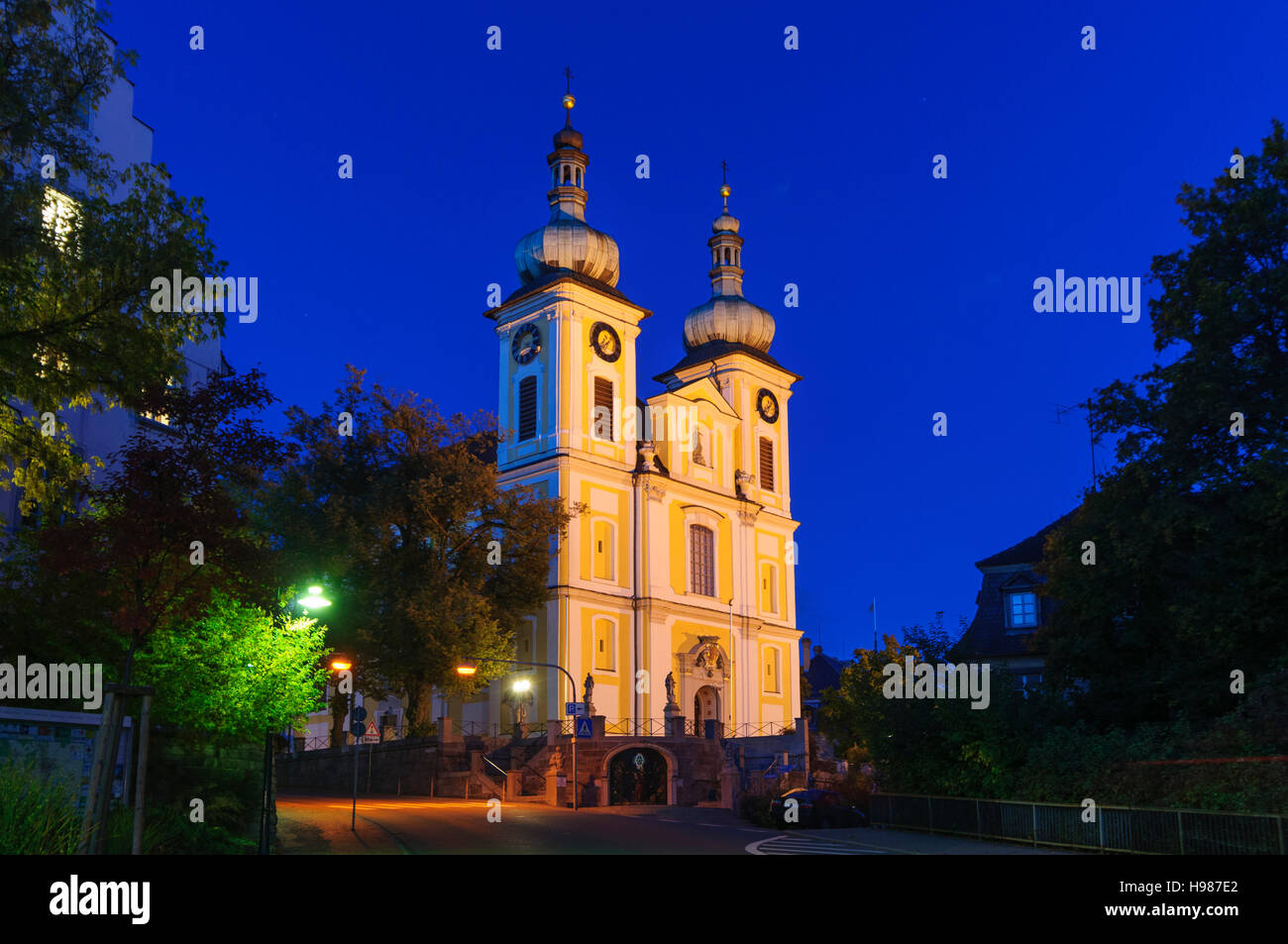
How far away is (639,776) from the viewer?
4416 cm

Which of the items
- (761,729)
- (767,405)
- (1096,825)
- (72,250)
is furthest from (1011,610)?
(72,250)

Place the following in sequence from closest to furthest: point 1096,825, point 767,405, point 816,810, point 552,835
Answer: point 1096,825 < point 552,835 < point 816,810 < point 767,405

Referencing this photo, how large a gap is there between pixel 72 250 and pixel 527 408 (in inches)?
1793

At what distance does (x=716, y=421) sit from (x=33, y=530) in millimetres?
48442

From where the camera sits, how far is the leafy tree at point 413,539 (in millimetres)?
43438

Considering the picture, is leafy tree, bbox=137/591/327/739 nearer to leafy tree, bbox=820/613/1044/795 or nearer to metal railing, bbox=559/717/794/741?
leafy tree, bbox=820/613/1044/795

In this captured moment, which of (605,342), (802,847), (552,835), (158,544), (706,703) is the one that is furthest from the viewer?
(706,703)

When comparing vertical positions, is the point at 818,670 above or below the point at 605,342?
below

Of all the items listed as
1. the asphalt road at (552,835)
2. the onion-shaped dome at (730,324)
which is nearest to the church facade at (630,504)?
the onion-shaped dome at (730,324)

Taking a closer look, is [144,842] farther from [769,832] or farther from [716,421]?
[716,421]

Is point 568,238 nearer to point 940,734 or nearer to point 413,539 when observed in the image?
point 413,539

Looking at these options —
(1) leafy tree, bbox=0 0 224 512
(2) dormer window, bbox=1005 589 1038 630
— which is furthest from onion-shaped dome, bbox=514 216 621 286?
(1) leafy tree, bbox=0 0 224 512

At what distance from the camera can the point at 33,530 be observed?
21.1 meters
